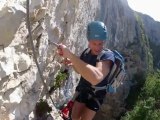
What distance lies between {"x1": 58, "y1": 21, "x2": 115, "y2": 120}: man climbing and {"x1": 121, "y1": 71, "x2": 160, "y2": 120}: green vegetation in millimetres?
21564

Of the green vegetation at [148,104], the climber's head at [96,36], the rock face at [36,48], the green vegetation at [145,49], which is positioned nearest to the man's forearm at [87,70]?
the climber's head at [96,36]

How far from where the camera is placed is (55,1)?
1038cm

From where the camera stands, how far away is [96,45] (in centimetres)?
581

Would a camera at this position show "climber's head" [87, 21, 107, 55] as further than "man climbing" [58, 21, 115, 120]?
Yes

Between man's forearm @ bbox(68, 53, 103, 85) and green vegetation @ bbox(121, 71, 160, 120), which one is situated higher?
man's forearm @ bbox(68, 53, 103, 85)

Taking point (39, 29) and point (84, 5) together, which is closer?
point (39, 29)

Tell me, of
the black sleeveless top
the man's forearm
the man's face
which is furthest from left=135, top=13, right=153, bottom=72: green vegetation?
the man's forearm

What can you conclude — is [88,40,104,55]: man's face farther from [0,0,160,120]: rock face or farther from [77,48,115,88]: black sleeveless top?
[0,0,160,120]: rock face

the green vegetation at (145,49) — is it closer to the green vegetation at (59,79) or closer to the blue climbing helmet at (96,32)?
the green vegetation at (59,79)

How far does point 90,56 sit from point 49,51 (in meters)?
3.94

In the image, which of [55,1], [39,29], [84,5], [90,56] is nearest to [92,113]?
[90,56]

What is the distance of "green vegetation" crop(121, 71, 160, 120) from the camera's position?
2823cm

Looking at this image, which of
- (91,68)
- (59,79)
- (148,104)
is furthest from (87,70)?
(148,104)

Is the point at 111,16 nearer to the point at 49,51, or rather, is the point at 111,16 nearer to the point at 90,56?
the point at 49,51
